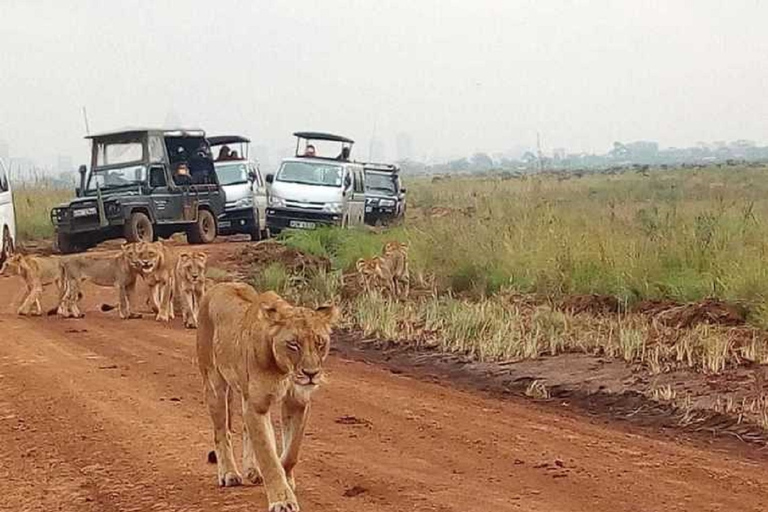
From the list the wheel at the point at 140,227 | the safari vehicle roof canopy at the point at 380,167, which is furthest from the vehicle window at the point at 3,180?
the safari vehicle roof canopy at the point at 380,167

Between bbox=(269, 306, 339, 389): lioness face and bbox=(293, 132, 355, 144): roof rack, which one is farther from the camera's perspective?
bbox=(293, 132, 355, 144): roof rack

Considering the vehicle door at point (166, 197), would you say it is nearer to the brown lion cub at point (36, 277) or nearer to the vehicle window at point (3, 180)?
the vehicle window at point (3, 180)

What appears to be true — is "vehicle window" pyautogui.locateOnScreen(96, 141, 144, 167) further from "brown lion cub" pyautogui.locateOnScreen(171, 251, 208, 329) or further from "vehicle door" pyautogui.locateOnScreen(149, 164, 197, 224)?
"brown lion cub" pyautogui.locateOnScreen(171, 251, 208, 329)

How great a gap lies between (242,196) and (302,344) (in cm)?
2541

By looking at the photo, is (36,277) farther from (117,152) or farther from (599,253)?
(117,152)

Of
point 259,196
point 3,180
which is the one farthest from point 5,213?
point 259,196

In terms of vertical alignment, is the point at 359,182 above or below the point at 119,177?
below

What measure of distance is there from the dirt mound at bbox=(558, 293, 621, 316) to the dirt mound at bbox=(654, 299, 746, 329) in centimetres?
97

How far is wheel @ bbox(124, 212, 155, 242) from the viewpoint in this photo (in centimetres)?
2527

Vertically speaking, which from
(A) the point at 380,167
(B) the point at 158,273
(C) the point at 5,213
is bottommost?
(B) the point at 158,273

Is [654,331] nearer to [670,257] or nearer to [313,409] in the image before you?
[670,257]

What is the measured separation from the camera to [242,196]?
3108 cm

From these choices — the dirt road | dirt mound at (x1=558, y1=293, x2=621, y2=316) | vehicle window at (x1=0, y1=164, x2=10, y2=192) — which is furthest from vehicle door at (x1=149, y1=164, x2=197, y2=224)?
the dirt road

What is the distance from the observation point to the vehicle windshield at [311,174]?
2986cm
